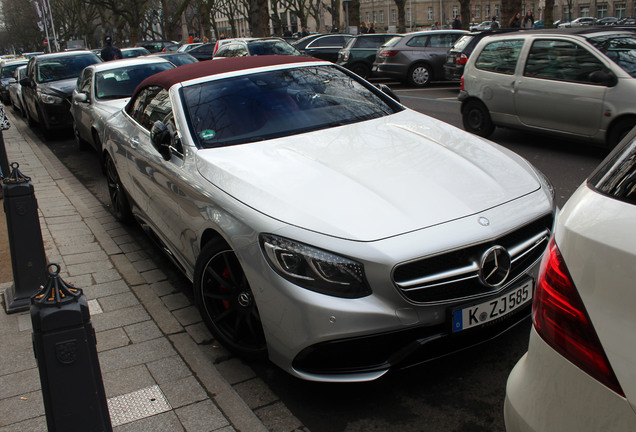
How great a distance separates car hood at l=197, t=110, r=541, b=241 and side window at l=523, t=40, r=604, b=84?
4507 mm

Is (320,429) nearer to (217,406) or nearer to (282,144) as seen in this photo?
(217,406)

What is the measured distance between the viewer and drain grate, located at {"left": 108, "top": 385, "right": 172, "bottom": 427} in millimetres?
3119

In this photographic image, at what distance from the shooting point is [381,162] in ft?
12.2

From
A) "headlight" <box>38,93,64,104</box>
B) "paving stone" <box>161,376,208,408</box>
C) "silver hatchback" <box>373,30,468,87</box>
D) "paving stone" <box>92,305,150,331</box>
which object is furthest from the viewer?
"silver hatchback" <box>373,30,468,87</box>

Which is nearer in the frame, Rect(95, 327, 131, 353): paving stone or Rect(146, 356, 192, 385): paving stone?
Rect(146, 356, 192, 385): paving stone

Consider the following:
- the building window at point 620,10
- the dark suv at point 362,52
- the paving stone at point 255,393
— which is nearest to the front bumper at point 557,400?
the paving stone at point 255,393

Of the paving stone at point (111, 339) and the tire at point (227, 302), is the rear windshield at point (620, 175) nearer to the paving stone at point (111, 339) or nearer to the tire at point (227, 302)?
the tire at point (227, 302)

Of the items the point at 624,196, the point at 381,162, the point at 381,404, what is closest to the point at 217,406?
the point at 381,404

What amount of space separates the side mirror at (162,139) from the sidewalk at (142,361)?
1.01 m

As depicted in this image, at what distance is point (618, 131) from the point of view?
25.6 ft

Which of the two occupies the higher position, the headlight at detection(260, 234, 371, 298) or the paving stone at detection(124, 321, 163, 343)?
the headlight at detection(260, 234, 371, 298)

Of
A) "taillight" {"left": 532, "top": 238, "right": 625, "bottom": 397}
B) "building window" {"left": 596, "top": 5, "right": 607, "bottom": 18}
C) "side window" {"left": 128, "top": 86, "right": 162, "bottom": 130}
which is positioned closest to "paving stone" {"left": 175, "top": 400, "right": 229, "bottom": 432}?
"taillight" {"left": 532, "top": 238, "right": 625, "bottom": 397}

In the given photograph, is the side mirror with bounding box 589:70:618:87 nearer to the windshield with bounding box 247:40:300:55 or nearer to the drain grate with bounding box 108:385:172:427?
the drain grate with bounding box 108:385:172:427

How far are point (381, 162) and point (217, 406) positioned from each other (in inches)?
62.1
